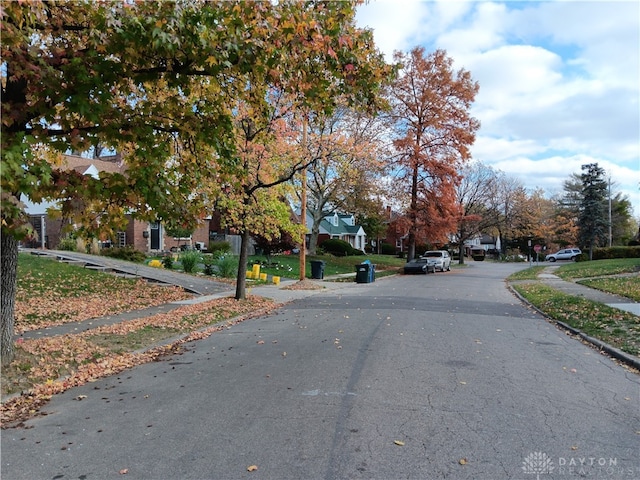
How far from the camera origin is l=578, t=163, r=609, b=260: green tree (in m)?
53.6

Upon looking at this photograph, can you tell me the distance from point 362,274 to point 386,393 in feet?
66.0

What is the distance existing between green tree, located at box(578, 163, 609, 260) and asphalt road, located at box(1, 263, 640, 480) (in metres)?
51.7

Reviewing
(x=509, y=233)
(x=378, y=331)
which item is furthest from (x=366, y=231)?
(x=378, y=331)

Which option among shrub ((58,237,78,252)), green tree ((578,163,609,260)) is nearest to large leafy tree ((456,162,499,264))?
green tree ((578,163,609,260))

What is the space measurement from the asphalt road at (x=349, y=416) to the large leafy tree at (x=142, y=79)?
226 cm

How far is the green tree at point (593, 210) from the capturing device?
53.6 meters

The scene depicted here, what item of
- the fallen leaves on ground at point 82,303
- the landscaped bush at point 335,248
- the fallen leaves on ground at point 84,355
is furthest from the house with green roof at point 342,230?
the fallen leaves on ground at point 84,355

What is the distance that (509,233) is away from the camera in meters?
58.6

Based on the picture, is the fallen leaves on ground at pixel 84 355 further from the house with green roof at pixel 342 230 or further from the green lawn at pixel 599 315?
the house with green roof at pixel 342 230

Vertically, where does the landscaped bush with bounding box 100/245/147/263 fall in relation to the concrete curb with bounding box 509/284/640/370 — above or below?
above

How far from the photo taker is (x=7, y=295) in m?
6.77

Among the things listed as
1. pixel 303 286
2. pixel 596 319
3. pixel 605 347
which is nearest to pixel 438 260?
pixel 303 286

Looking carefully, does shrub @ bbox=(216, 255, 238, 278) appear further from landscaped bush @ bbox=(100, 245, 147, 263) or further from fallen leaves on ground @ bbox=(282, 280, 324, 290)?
landscaped bush @ bbox=(100, 245, 147, 263)

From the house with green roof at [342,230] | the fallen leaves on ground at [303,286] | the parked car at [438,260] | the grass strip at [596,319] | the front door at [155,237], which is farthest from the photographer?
the house with green roof at [342,230]
